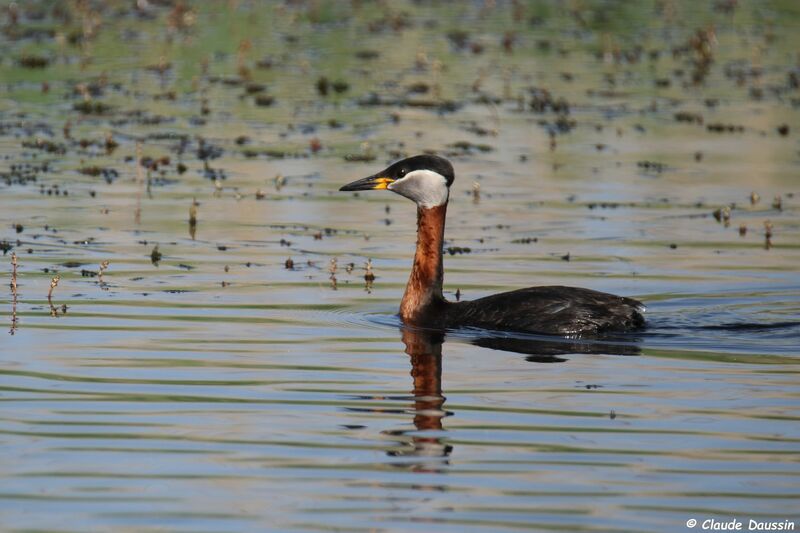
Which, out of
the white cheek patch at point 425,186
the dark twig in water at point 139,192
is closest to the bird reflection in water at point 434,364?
the white cheek patch at point 425,186

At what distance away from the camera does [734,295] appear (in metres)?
14.8

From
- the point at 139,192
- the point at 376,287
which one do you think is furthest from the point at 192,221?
the point at 376,287

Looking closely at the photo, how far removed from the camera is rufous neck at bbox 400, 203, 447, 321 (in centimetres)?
1388

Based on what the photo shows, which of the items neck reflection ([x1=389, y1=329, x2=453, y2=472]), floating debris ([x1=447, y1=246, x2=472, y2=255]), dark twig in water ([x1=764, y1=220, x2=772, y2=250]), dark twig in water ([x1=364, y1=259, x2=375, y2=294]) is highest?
dark twig in water ([x1=764, y1=220, x2=772, y2=250])

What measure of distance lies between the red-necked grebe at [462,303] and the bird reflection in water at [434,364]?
145 mm

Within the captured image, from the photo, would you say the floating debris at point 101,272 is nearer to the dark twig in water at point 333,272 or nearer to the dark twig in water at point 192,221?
the dark twig in water at point 333,272

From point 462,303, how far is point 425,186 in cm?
118

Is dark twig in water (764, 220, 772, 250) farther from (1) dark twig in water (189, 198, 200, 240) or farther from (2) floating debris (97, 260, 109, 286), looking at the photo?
(2) floating debris (97, 260, 109, 286)

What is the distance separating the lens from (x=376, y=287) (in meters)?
15.0

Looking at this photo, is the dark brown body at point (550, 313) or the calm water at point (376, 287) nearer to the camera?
the calm water at point (376, 287)

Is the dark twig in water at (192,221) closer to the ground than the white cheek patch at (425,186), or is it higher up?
closer to the ground

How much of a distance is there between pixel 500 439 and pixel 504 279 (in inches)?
242

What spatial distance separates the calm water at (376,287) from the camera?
860 cm

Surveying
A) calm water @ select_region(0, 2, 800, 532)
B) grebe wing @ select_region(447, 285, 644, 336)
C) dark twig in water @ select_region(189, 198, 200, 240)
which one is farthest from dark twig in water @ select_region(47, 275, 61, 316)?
dark twig in water @ select_region(189, 198, 200, 240)
